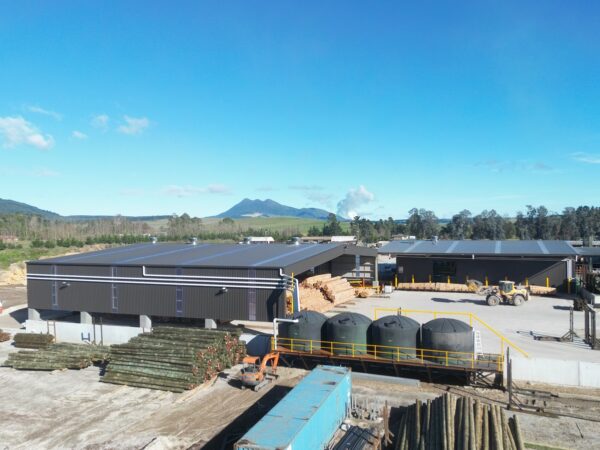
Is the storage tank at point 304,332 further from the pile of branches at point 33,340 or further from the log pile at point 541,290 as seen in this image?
the log pile at point 541,290

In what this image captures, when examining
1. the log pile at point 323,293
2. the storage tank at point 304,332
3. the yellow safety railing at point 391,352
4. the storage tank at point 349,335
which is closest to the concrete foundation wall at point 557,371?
the yellow safety railing at point 391,352

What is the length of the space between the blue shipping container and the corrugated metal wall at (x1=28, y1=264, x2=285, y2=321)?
11096 mm

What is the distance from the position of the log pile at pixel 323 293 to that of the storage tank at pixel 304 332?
10438mm

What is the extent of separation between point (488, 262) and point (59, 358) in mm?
39862

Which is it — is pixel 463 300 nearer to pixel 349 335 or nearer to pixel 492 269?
pixel 492 269

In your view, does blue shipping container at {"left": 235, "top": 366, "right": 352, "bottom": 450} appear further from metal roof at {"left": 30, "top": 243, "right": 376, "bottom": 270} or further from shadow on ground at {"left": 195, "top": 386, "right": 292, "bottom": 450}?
metal roof at {"left": 30, "top": 243, "right": 376, "bottom": 270}

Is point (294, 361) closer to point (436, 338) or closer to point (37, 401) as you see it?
point (436, 338)

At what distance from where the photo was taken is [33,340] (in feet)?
97.6

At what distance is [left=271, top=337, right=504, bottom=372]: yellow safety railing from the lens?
21547mm

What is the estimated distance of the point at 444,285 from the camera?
1906 inches

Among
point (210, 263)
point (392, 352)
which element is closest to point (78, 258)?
point (210, 263)

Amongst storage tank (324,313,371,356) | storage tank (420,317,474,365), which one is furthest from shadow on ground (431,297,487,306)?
storage tank (324,313,371,356)

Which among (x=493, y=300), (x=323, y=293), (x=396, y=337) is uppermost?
(x=396, y=337)


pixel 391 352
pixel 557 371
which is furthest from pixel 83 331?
pixel 557 371
